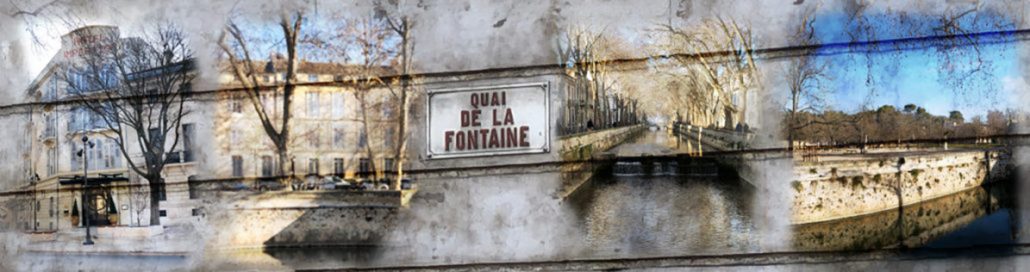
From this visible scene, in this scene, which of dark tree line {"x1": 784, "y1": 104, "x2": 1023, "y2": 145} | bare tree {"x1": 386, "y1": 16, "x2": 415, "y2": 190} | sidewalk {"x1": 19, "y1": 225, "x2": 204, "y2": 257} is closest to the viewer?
dark tree line {"x1": 784, "y1": 104, "x2": 1023, "y2": 145}

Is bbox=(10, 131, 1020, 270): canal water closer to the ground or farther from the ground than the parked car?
closer to the ground

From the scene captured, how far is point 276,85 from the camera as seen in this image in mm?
3408

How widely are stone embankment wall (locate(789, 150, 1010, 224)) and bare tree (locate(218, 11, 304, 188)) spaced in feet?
7.09

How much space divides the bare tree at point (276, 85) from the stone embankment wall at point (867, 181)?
7.09 feet

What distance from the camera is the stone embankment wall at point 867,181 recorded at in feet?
10.8

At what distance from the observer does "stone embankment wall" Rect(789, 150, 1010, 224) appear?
329 centimetres

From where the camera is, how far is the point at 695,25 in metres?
3.29

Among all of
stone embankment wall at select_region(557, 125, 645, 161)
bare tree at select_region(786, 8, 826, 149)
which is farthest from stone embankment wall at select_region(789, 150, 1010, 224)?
stone embankment wall at select_region(557, 125, 645, 161)

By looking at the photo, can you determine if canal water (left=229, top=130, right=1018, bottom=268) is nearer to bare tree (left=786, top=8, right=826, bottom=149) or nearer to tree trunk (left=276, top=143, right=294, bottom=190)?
bare tree (left=786, top=8, right=826, bottom=149)

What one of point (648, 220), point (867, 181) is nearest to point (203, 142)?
point (648, 220)

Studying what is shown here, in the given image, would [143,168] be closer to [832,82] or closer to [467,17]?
[467,17]

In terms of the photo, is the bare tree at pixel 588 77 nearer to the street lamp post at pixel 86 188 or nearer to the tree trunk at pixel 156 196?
the tree trunk at pixel 156 196

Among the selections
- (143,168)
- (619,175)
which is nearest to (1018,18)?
(619,175)

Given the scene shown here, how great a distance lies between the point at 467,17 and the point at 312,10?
68 cm
